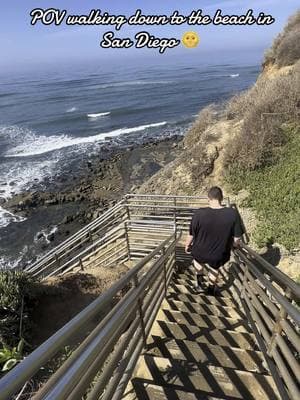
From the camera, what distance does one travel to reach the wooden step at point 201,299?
5137 millimetres

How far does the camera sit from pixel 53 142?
30859 mm

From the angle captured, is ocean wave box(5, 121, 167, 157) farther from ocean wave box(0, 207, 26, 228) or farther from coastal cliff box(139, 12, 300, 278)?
coastal cliff box(139, 12, 300, 278)

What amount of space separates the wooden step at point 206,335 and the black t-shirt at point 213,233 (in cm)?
115

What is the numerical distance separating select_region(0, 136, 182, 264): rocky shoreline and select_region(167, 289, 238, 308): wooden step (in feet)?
37.5

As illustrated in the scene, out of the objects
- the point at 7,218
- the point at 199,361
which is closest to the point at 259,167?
the point at 199,361

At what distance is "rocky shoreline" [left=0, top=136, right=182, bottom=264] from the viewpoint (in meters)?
16.5

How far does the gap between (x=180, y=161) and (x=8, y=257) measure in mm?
9184

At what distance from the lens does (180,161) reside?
1641cm

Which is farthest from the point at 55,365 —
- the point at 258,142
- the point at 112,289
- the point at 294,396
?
the point at 258,142

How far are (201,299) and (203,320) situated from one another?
1.10 m

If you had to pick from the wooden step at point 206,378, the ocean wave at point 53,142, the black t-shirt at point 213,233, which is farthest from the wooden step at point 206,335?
the ocean wave at point 53,142

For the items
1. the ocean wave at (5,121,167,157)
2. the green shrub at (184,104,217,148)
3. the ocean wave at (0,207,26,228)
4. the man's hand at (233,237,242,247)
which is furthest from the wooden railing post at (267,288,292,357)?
the ocean wave at (5,121,167,157)

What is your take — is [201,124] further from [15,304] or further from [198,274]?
[15,304]

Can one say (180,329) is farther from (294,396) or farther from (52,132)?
(52,132)
